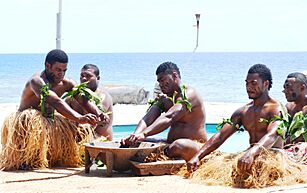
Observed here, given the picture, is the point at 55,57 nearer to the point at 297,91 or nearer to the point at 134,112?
the point at 297,91

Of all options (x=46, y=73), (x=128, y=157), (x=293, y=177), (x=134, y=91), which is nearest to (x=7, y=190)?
(x=128, y=157)

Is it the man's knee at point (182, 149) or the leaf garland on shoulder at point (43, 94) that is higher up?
the leaf garland on shoulder at point (43, 94)

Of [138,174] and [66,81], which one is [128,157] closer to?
[138,174]

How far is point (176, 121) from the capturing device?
555 centimetres

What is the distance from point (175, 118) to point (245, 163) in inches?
40.5

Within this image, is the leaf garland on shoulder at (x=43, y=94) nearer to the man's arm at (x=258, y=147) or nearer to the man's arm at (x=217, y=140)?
the man's arm at (x=217, y=140)

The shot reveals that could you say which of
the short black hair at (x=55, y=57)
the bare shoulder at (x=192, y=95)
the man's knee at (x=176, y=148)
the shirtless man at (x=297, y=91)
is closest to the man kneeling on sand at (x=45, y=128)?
the short black hair at (x=55, y=57)

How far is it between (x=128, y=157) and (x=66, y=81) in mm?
1118

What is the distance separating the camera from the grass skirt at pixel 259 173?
14.9 ft

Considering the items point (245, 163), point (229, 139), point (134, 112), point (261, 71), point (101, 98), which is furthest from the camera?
point (134, 112)
